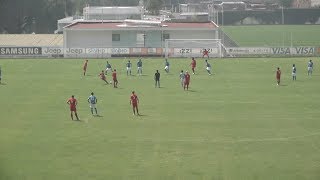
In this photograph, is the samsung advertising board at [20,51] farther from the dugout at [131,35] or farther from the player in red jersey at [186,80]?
the player in red jersey at [186,80]

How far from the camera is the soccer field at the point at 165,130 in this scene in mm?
22703

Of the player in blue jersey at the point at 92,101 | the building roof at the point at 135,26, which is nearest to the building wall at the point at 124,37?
the building roof at the point at 135,26

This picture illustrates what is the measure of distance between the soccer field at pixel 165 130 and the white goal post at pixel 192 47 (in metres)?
21.1

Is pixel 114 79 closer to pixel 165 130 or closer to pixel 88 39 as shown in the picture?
pixel 165 130

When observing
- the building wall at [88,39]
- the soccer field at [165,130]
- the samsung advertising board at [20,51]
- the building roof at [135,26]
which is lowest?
the soccer field at [165,130]

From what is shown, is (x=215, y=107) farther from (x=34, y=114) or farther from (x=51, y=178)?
(x=51, y=178)

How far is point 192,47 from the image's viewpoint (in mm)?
76688

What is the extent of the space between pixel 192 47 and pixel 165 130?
47.3m

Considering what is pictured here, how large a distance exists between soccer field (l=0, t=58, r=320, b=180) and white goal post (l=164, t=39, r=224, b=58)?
21.1 meters

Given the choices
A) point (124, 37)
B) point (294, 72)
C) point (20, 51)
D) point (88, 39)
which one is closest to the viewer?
point (294, 72)

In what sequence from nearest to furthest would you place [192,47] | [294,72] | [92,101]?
[92,101] → [294,72] → [192,47]

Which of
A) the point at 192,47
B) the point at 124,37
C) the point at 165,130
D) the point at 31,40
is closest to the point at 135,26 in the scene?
the point at 124,37

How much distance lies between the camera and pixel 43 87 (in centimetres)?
4659

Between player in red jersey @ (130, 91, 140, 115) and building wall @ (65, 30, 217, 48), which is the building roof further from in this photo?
player in red jersey @ (130, 91, 140, 115)
